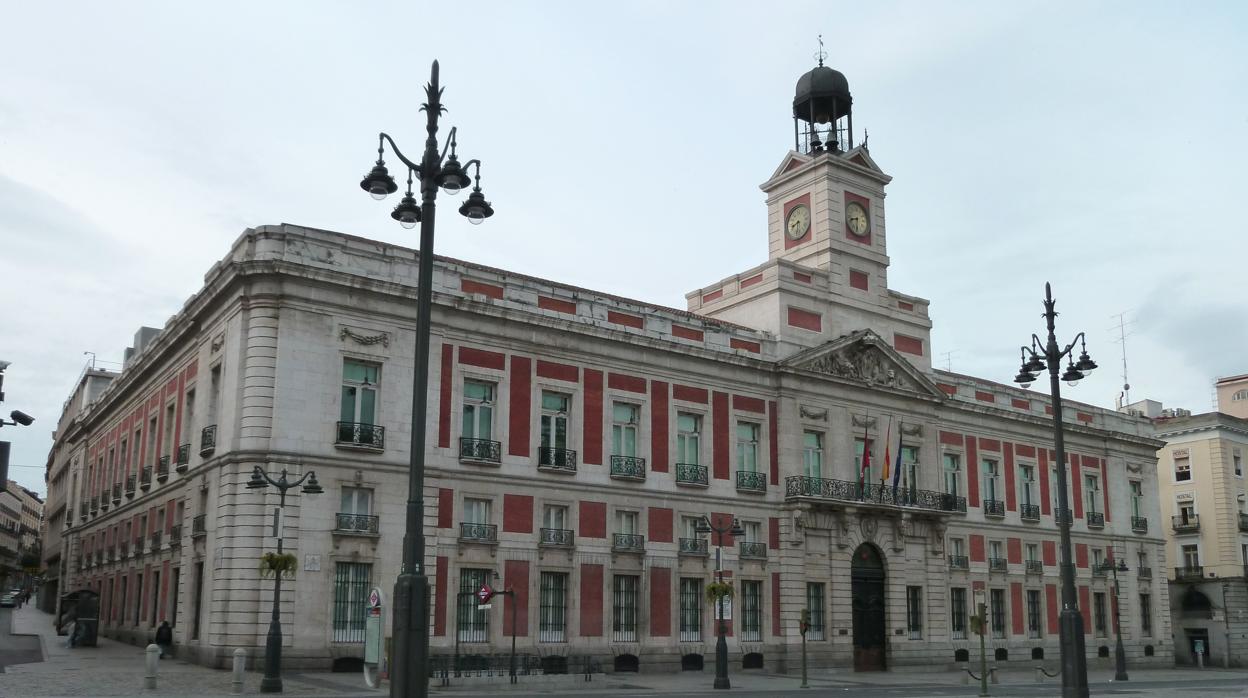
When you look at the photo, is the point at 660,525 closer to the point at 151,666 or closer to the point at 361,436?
the point at 361,436

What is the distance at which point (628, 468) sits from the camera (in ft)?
124

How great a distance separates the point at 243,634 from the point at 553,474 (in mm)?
10401

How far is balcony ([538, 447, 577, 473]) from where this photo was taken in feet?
118

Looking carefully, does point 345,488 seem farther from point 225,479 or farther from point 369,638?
point 369,638

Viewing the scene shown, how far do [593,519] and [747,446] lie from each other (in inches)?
297

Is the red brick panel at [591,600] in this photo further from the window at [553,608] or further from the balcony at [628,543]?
the balcony at [628,543]

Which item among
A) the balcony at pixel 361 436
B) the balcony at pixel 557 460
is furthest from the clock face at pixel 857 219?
the balcony at pixel 361 436

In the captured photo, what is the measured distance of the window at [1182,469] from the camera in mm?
65250

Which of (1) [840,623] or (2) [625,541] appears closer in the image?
(2) [625,541]

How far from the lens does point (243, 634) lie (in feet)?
98.0

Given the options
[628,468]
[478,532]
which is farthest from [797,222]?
[478,532]

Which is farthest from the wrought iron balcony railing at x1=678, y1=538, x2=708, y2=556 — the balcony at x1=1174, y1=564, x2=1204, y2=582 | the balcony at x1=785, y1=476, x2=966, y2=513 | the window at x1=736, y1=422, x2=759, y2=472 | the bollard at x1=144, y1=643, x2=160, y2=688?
the balcony at x1=1174, y1=564, x2=1204, y2=582

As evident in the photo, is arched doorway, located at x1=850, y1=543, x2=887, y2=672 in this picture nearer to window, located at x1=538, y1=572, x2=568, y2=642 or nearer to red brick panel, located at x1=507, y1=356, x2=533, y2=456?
window, located at x1=538, y1=572, x2=568, y2=642

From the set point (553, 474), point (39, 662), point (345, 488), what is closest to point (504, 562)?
point (553, 474)
